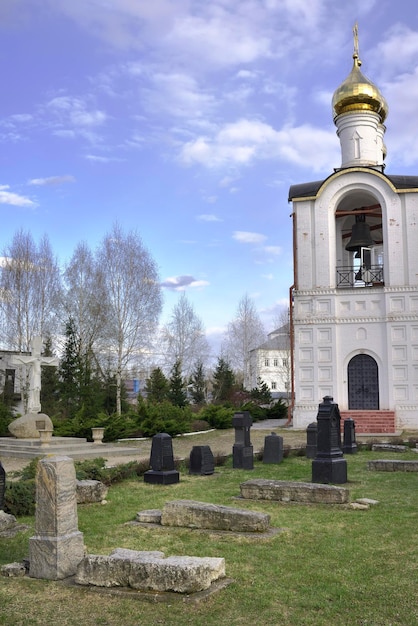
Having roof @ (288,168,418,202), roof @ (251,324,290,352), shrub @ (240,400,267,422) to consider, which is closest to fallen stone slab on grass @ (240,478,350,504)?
roof @ (288,168,418,202)

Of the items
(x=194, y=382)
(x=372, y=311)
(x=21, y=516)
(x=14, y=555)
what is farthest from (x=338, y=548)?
(x=194, y=382)

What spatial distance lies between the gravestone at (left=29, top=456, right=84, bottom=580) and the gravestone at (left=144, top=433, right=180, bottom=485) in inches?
226

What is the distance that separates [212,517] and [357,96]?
982 inches

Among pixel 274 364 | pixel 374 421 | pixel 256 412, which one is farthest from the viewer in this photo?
A: pixel 274 364

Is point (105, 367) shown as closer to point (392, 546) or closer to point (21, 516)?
point (21, 516)

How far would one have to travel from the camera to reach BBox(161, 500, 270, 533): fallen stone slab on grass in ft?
24.8

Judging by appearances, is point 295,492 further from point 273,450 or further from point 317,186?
point 317,186

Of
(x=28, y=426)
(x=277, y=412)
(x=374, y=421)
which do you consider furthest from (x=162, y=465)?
(x=277, y=412)

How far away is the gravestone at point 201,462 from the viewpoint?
12891mm

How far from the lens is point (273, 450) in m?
15.2

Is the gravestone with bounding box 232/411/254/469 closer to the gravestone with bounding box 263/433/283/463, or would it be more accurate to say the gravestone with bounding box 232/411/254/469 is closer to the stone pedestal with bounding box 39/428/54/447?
the gravestone with bounding box 263/433/283/463

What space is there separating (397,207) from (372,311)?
441cm

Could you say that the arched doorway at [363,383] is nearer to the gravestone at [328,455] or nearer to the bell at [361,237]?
the bell at [361,237]

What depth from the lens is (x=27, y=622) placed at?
482cm
